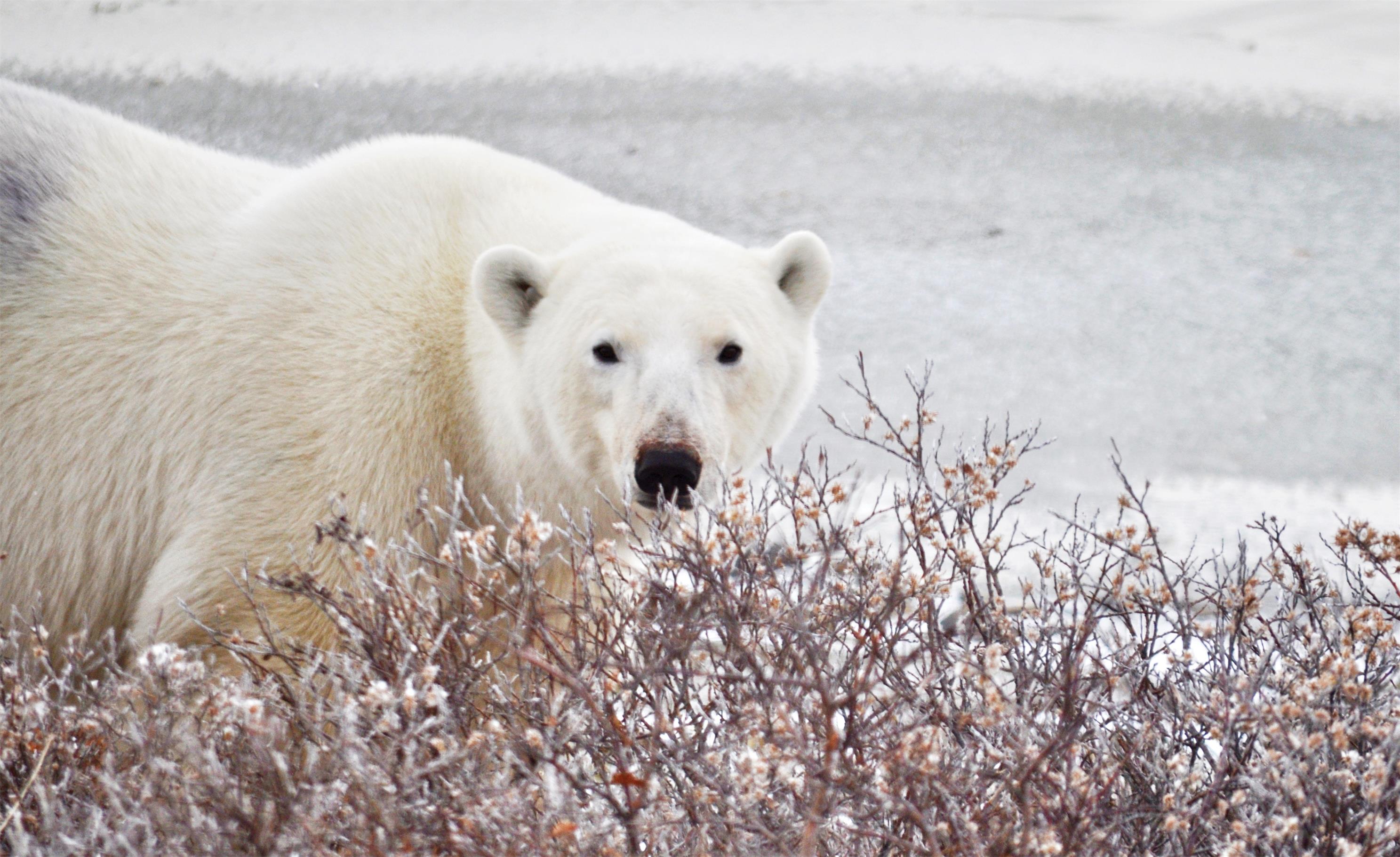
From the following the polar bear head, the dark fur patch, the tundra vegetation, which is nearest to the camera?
the tundra vegetation

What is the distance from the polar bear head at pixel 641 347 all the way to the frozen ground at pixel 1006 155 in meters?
1.52

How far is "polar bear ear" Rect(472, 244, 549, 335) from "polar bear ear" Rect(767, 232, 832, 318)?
43 cm

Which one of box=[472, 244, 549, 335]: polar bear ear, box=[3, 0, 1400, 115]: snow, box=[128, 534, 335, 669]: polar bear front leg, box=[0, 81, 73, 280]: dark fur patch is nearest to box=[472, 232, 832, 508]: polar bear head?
box=[472, 244, 549, 335]: polar bear ear

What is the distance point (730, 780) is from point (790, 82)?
5092mm

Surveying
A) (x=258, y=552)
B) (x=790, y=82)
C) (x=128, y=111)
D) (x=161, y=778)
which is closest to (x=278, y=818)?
(x=161, y=778)

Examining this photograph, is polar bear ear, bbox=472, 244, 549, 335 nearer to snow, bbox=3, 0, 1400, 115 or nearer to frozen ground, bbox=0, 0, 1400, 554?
frozen ground, bbox=0, 0, 1400, 554

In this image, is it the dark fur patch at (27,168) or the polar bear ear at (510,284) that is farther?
the dark fur patch at (27,168)

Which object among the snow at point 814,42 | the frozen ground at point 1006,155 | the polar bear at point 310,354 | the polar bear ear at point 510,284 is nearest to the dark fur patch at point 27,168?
the polar bear at point 310,354

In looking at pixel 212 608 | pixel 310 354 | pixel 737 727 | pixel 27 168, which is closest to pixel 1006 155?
pixel 310 354

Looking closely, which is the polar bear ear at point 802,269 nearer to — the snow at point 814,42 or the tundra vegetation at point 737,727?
the tundra vegetation at point 737,727

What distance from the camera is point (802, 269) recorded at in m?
2.07

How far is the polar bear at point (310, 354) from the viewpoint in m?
1.82

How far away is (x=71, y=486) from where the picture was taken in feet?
6.49

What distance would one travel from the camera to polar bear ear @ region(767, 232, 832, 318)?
6.65 ft
